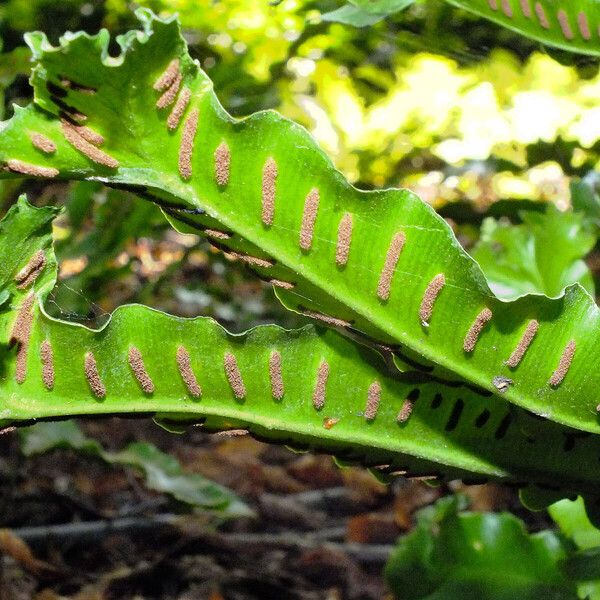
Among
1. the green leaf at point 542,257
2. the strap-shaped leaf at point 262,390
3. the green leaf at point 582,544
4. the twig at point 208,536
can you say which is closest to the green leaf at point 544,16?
the green leaf at point 542,257

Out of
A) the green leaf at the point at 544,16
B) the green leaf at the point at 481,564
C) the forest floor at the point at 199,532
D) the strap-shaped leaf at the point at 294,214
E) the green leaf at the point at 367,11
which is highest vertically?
the green leaf at the point at 544,16

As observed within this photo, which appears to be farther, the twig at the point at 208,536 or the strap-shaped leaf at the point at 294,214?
the twig at the point at 208,536

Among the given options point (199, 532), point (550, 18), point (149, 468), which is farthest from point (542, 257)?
point (199, 532)

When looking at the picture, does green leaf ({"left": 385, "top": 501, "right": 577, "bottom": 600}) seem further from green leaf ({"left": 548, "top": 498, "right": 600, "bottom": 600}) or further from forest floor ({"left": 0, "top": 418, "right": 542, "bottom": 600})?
forest floor ({"left": 0, "top": 418, "right": 542, "bottom": 600})

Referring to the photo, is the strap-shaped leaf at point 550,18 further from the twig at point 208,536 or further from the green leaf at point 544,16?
the twig at point 208,536

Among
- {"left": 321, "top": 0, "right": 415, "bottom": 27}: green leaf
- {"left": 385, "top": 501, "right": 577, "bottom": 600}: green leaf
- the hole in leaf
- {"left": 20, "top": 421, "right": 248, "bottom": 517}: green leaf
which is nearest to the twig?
{"left": 20, "top": 421, "right": 248, "bottom": 517}: green leaf

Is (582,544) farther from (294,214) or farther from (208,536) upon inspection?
(208,536)
